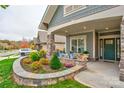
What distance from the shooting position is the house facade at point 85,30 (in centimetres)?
919

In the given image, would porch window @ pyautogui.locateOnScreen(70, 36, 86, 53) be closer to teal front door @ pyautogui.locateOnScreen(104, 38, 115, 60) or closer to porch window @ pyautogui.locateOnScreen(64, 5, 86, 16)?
teal front door @ pyautogui.locateOnScreen(104, 38, 115, 60)

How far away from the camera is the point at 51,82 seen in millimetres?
6375

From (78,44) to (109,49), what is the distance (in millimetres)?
3046

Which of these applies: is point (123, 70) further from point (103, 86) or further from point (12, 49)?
point (12, 49)

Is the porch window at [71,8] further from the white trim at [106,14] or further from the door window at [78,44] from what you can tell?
the door window at [78,44]

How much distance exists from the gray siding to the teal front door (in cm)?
410

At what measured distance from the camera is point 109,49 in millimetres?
11891

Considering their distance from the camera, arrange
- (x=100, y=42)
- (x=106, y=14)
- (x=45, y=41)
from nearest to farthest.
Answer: (x=106, y=14) → (x=100, y=42) → (x=45, y=41)

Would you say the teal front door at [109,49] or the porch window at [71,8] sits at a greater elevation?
the porch window at [71,8]

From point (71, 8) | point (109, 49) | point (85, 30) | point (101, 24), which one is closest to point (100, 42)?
point (109, 49)

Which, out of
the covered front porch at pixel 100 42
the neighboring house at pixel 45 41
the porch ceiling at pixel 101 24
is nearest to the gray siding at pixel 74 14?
the porch ceiling at pixel 101 24

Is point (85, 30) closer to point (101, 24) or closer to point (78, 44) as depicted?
point (78, 44)

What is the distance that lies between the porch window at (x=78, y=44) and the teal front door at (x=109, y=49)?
1952 mm
